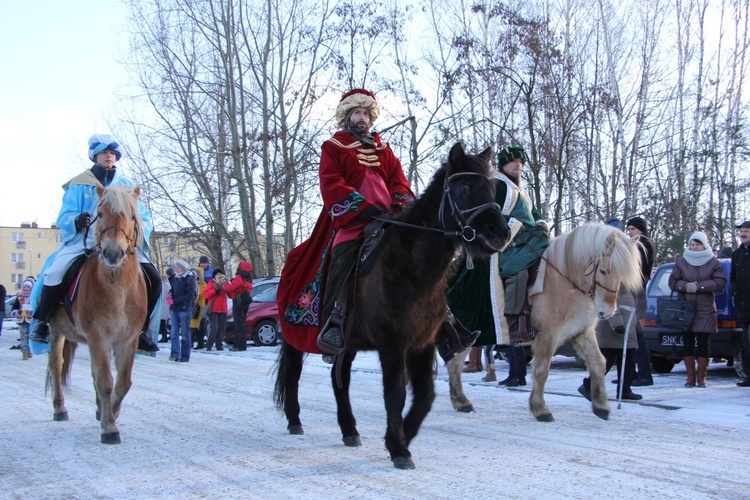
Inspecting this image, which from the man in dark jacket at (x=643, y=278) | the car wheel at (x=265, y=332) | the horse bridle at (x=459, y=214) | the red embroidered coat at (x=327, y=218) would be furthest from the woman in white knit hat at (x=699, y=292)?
the car wheel at (x=265, y=332)

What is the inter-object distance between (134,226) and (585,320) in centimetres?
449

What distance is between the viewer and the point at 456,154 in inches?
215

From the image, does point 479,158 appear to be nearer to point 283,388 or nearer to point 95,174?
point 283,388

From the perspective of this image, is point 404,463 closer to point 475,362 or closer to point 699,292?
point 699,292

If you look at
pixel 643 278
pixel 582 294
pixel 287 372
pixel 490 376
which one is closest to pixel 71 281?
pixel 287 372

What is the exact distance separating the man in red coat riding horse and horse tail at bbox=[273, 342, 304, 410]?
0.90 ft

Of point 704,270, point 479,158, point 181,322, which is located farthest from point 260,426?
point 181,322

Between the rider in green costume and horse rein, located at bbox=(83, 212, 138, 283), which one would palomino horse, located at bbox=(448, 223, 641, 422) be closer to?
the rider in green costume

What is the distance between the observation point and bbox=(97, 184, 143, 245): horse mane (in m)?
6.48

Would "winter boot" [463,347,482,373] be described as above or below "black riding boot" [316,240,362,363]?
below

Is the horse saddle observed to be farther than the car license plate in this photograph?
No

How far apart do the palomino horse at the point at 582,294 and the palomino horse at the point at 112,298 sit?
3944mm

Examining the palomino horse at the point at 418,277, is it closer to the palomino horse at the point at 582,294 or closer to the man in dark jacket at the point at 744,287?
the palomino horse at the point at 582,294

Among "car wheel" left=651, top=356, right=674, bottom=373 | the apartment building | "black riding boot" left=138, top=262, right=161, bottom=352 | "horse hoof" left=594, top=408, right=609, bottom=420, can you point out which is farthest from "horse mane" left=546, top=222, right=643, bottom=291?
the apartment building
